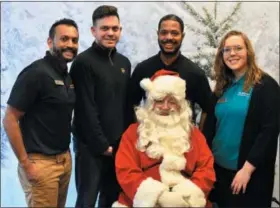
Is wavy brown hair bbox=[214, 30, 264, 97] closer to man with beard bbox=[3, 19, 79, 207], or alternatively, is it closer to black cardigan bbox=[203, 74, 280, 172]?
black cardigan bbox=[203, 74, 280, 172]

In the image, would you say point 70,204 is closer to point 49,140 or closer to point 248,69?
point 49,140

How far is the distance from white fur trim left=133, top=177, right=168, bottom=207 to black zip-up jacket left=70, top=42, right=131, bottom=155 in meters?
0.49

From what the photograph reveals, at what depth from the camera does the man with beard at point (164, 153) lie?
2.09m

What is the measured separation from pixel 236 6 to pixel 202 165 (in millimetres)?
1617

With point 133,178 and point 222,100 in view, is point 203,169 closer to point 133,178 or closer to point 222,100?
point 133,178

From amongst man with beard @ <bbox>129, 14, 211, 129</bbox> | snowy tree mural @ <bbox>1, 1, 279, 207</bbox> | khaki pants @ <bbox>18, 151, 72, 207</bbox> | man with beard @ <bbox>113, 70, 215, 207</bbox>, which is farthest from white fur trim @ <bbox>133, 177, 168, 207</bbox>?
snowy tree mural @ <bbox>1, 1, 279, 207</bbox>

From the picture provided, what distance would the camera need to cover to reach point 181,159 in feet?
7.07

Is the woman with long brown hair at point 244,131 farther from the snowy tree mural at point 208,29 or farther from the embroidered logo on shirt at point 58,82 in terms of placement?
the embroidered logo on shirt at point 58,82

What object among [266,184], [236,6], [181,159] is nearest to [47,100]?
[181,159]

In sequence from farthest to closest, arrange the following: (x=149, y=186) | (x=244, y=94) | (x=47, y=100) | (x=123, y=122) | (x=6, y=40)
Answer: (x=6, y=40), (x=123, y=122), (x=244, y=94), (x=47, y=100), (x=149, y=186)

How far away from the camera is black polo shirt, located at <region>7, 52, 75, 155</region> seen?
2131 millimetres

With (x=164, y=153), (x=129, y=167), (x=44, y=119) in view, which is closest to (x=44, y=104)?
(x=44, y=119)

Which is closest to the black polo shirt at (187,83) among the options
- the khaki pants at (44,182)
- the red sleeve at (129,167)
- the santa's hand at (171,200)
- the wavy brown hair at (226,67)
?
the wavy brown hair at (226,67)

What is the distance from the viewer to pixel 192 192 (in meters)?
2.06
